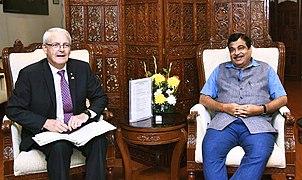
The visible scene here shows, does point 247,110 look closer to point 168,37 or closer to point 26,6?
point 168,37

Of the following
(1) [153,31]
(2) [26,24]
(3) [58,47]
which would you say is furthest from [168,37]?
(2) [26,24]

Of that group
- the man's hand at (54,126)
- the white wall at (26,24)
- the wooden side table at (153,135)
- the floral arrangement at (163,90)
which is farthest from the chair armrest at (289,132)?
the white wall at (26,24)

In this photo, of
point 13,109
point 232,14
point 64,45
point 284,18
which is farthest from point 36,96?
point 284,18

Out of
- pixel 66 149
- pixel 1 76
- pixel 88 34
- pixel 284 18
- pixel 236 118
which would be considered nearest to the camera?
pixel 66 149

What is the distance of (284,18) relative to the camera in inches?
351

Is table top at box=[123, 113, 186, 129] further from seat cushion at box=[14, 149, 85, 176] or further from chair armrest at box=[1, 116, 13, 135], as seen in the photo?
chair armrest at box=[1, 116, 13, 135]

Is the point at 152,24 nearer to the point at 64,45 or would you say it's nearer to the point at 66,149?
the point at 64,45

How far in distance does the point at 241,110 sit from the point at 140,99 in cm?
78

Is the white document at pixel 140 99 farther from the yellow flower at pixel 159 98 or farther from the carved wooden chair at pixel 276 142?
the carved wooden chair at pixel 276 142

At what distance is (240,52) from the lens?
297 cm

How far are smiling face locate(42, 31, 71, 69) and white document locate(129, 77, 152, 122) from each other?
586 millimetres

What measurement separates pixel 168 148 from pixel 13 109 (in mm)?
1427

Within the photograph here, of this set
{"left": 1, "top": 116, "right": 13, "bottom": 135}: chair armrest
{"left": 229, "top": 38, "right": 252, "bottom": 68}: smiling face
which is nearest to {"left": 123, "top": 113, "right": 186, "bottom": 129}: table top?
{"left": 229, "top": 38, "right": 252, "bottom": 68}: smiling face

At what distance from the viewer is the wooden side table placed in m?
3.06
